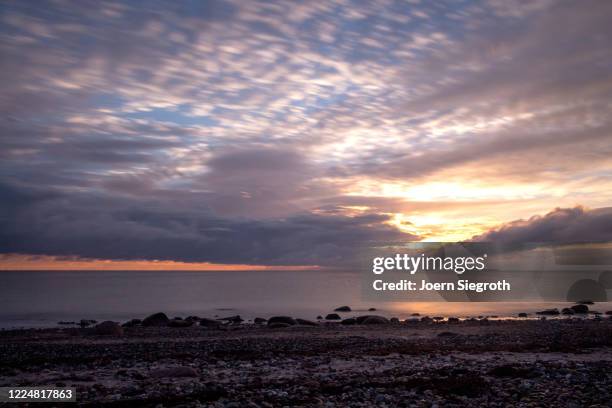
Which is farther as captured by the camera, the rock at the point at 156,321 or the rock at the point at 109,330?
the rock at the point at 156,321

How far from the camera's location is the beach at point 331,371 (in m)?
14.3

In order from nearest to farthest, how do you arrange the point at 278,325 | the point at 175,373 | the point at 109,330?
the point at 175,373 → the point at 109,330 → the point at 278,325

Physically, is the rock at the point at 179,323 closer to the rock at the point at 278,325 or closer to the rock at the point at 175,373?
the rock at the point at 278,325

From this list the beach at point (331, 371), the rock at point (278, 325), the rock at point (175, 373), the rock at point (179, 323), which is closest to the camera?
the beach at point (331, 371)

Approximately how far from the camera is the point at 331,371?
62.7 feet

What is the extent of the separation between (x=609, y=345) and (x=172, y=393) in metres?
22.6

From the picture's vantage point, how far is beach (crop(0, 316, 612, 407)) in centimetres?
1430

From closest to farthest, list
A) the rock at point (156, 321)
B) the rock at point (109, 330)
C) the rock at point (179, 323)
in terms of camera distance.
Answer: the rock at point (109, 330) → the rock at point (179, 323) → the rock at point (156, 321)

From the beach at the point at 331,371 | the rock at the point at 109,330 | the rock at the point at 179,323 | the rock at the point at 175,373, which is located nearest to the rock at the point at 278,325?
the rock at the point at 179,323

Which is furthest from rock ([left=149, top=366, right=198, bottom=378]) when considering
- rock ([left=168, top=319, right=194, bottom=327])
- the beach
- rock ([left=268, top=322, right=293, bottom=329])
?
rock ([left=168, top=319, right=194, bottom=327])

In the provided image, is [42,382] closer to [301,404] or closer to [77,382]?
[77,382]

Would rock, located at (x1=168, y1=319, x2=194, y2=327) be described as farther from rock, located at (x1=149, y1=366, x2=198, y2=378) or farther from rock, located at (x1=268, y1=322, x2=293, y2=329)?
rock, located at (x1=149, y1=366, x2=198, y2=378)

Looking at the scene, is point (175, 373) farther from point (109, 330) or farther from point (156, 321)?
point (156, 321)

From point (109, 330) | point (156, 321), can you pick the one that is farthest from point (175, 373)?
point (156, 321)
